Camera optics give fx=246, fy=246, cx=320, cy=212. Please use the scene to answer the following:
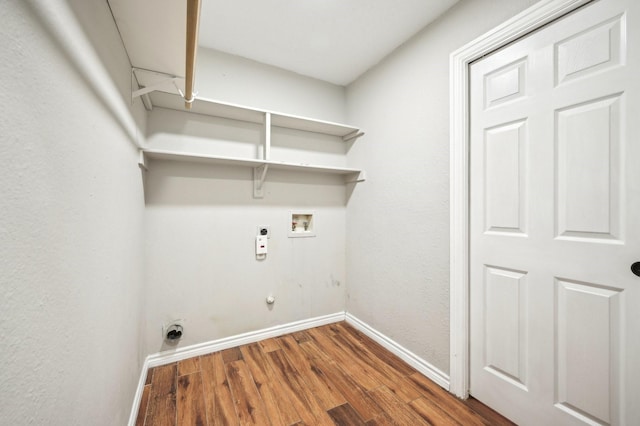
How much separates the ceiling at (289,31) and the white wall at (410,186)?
6.7 inches

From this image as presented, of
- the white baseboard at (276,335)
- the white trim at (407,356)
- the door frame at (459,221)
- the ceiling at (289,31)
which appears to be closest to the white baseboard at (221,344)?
A: the white baseboard at (276,335)

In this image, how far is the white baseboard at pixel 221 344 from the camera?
1684mm

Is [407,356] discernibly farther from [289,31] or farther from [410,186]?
[289,31]

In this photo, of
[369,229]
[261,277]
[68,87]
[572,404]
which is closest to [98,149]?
[68,87]

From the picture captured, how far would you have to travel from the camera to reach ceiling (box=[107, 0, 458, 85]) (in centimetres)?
108

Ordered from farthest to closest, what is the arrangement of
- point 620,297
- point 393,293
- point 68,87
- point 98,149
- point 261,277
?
point 261,277 < point 393,293 < point 620,297 < point 98,149 < point 68,87

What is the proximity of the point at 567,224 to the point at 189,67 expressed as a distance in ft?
5.91

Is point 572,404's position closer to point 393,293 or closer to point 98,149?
point 393,293

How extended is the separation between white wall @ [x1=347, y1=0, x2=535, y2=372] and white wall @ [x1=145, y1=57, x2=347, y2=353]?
33 centimetres

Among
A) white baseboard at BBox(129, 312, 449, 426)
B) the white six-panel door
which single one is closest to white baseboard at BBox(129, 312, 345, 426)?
Result: white baseboard at BBox(129, 312, 449, 426)

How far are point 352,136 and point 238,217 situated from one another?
1332 millimetres

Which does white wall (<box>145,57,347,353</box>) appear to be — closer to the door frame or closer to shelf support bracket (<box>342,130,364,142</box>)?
shelf support bracket (<box>342,130,364,142</box>)

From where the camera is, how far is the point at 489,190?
1410 millimetres

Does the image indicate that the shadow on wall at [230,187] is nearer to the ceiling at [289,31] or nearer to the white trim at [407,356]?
the ceiling at [289,31]
